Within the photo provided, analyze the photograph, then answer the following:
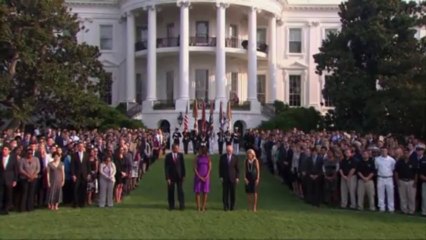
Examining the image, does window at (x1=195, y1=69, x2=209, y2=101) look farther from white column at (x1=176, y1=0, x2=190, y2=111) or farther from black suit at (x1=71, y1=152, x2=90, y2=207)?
black suit at (x1=71, y1=152, x2=90, y2=207)

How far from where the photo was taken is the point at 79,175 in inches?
690

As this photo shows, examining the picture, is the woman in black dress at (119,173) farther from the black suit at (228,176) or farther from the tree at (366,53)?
the tree at (366,53)

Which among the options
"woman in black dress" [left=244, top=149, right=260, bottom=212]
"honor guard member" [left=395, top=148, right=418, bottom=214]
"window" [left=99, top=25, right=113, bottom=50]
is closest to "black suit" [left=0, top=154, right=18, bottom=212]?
"woman in black dress" [left=244, top=149, right=260, bottom=212]

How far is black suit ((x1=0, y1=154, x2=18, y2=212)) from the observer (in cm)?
1639

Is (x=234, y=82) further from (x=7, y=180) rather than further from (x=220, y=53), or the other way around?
(x=7, y=180)

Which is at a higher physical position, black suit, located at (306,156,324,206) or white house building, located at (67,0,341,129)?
white house building, located at (67,0,341,129)

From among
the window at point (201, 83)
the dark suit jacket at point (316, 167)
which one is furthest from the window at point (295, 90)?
the dark suit jacket at point (316, 167)

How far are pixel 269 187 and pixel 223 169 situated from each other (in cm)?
601

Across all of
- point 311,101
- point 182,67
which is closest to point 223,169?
point 182,67

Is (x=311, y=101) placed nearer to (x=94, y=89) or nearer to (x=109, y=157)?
(x=94, y=89)

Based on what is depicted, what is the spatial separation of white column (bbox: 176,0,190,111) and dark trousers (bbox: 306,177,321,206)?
88.2ft

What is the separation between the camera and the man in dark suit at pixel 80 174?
691 inches

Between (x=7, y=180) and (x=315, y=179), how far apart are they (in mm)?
8334

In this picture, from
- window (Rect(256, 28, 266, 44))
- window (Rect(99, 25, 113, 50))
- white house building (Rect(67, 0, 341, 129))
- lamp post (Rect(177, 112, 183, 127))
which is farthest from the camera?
window (Rect(99, 25, 113, 50))
